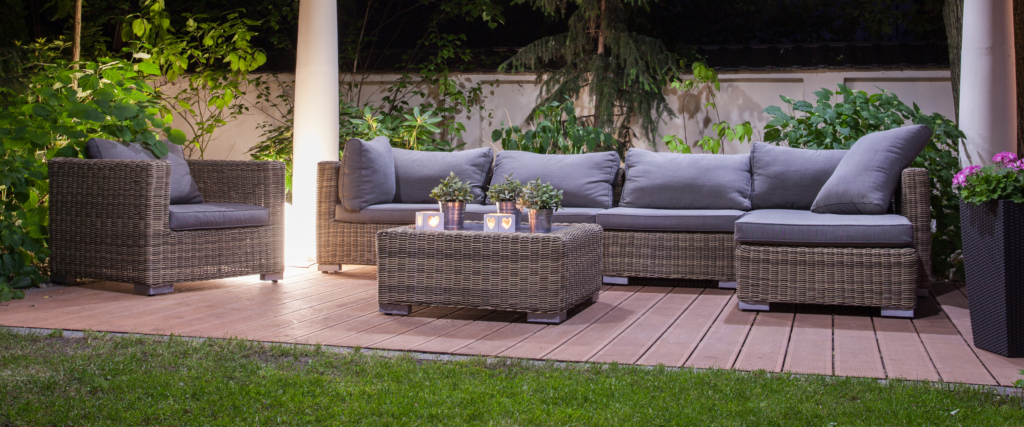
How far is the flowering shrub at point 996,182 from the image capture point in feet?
8.37

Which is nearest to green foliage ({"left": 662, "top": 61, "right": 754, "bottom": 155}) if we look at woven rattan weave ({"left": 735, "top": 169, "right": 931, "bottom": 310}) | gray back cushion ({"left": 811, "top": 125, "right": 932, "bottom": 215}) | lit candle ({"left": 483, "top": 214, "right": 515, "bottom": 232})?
gray back cushion ({"left": 811, "top": 125, "right": 932, "bottom": 215})

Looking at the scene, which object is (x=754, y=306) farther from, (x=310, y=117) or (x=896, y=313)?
(x=310, y=117)

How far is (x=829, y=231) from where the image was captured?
11.0ft

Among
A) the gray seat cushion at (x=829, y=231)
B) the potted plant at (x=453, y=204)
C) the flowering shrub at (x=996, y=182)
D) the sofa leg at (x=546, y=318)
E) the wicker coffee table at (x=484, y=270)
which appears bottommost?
the sofa leg at (x=546, y=318)

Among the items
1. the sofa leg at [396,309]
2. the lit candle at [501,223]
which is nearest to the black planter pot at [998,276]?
the lit candle at [501,223]

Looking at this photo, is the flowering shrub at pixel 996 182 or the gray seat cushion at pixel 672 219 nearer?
the flowering shrub at pixel 996 182

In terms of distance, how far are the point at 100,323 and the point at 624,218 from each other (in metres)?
2.50

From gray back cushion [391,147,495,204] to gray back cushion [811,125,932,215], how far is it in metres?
2.02

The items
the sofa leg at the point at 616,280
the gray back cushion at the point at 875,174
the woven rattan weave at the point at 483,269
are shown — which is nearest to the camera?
the woven rattan weave at the point at 483,269

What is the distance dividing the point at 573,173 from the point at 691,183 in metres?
0.68

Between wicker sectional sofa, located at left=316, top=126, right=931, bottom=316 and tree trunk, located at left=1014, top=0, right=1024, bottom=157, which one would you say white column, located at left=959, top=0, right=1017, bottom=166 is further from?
wicker sectional sofa, located at left=316, top=126, right=931, bottom=316

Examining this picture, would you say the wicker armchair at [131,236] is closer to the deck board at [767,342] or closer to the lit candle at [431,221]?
the lit candle at [431,221]

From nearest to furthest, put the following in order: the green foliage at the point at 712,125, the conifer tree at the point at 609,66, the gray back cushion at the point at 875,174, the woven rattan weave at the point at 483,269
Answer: the woven rattan weave at the point at 483,269, the gray back cushion at the point at 875,174, the green foliage at the point at 712,125, the conifer tree at the point at 609,66

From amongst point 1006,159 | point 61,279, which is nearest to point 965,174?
point 1006,159
